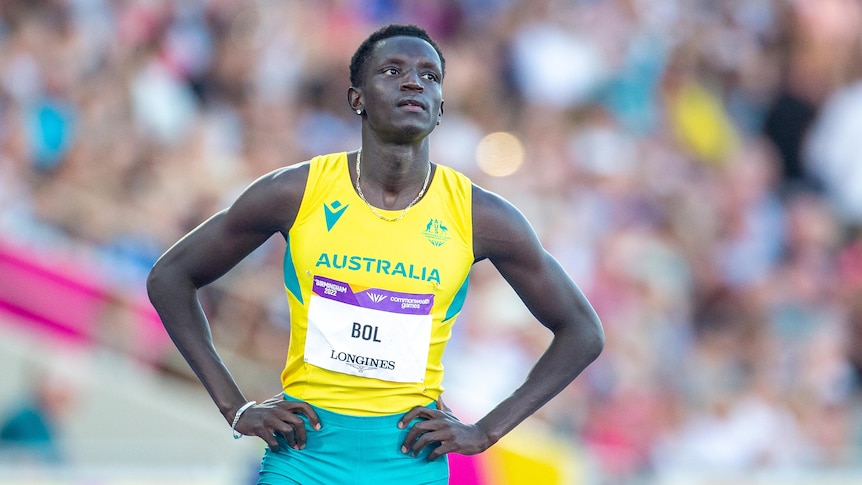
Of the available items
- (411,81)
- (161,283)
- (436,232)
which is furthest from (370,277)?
(161,283)

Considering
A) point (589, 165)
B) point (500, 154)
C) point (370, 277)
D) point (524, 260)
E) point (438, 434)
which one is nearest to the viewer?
point (370, 277)

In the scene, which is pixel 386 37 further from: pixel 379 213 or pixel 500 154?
pixel 500 154

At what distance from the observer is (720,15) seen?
14734mm

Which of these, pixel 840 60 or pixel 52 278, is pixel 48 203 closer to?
pixel 52 278

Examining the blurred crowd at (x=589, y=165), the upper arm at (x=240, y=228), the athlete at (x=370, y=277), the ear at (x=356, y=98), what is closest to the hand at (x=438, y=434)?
the athlete at (x=370, y=277)

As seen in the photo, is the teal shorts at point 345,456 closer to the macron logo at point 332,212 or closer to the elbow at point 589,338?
the macron logo at point 332,212

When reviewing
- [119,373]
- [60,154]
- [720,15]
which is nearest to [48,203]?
[60,154]

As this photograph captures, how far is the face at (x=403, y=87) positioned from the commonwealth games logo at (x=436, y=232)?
326 millimetres

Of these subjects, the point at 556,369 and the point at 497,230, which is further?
the point at 556,369

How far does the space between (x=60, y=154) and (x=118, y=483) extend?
2989mm

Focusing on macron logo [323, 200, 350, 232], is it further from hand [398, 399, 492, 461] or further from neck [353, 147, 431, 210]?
hand [398, 399, 492, 461]

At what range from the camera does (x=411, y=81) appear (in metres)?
4.95

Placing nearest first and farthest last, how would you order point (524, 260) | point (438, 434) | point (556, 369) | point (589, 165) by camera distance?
point (438, 434)
point (524, 260)
point (556, 369)
point (589, 165)

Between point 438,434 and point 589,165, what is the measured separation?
803 centimetres
